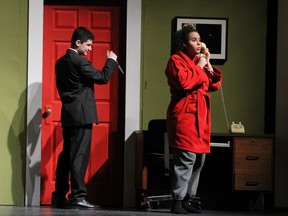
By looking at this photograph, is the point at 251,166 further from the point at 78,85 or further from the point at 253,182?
the point at 78,85

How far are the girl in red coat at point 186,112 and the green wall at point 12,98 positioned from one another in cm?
174

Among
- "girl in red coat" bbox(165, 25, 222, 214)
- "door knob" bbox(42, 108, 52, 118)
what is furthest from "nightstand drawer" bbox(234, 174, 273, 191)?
"door knob" bbox(42, 108, 52, 118)

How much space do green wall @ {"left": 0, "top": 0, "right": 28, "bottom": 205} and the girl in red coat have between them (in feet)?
5.72

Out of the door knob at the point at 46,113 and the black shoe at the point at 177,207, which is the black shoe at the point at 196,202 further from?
the door knob at the point at 46,113

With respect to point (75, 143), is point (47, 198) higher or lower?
lower

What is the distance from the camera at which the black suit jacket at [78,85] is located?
6012 mm

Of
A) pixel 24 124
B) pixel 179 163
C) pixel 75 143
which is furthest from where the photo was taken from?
pixel 24 124

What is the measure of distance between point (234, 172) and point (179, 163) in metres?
1.02

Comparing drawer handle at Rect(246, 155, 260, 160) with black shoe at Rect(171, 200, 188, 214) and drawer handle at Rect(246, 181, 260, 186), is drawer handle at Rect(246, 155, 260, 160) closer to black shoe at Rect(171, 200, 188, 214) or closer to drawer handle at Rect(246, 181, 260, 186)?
drawer handle at Rect(246, 181, 260, 186)

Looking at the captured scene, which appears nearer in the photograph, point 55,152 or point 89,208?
point 89,208

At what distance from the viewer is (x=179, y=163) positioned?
5.56 metres

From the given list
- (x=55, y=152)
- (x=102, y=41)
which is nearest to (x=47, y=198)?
(x=55, y=152)

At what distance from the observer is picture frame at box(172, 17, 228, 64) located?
22.6ft

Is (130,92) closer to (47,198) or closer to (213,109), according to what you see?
(213,109)
